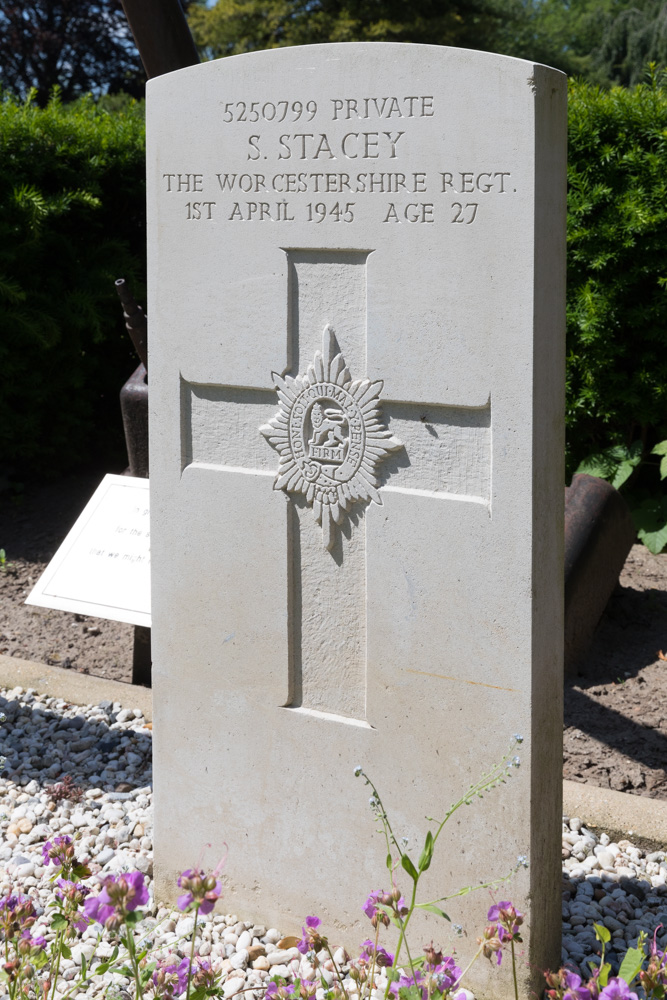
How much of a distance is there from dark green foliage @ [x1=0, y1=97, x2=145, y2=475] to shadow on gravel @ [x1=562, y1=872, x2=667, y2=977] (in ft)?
12.8

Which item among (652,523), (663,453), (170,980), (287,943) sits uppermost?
(663,453)

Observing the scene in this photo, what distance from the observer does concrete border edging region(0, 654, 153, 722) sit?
3.63 m

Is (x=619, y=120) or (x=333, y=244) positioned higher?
(x=619, y=120)

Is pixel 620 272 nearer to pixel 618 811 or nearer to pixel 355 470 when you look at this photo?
pixel 618 811

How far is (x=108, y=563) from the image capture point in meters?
3.62

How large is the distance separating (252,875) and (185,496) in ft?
2.93

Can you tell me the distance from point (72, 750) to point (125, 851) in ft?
2.28

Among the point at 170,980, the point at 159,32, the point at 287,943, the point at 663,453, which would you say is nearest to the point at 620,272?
the point at 663,453

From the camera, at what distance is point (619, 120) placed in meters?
4.77

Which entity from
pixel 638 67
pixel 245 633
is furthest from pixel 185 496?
pixel 638 67

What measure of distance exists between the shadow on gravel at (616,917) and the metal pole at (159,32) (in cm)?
287

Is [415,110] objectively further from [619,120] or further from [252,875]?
[619,120]

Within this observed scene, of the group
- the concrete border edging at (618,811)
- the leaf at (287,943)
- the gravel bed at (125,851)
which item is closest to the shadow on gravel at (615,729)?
the concrete border edging at (618,811)

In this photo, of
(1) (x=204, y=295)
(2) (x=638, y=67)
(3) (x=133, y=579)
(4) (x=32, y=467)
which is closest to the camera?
(1) (x=204, y=295)
